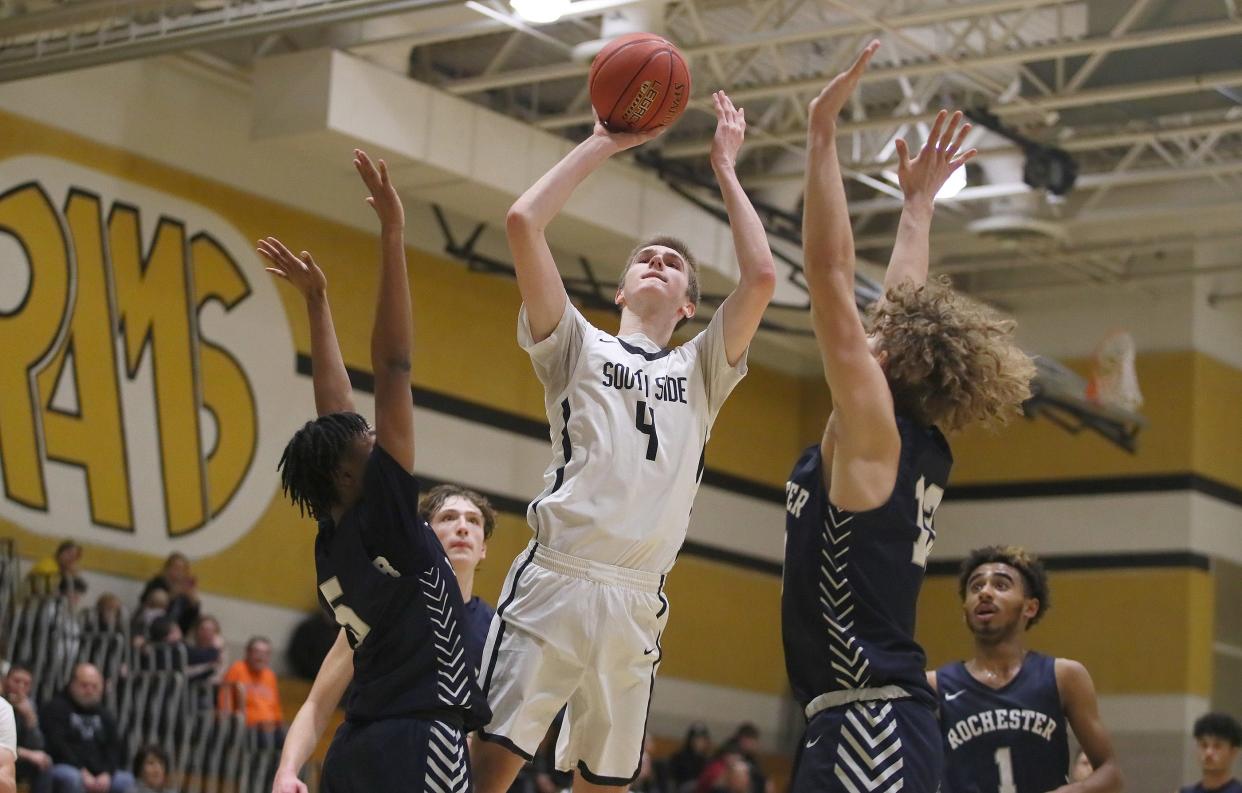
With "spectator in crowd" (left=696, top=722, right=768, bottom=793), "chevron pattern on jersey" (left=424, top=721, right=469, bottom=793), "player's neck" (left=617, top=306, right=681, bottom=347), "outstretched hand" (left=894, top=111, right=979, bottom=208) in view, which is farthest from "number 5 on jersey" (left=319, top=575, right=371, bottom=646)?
"spectator in crowd" (left=696, top=722, right=768, bottom=793)

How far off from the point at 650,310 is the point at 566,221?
11.5m

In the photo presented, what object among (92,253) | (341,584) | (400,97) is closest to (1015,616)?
(341,584)

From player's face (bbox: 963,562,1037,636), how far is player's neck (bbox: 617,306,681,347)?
6.09 ft

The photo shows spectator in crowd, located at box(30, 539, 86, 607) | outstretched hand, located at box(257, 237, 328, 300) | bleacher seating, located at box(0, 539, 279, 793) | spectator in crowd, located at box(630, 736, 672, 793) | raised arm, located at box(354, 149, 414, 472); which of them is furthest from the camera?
spectator in crowd, located at box(630, 736, 672, 793)

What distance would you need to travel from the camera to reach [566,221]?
17109 millimetres

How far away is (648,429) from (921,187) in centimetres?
115

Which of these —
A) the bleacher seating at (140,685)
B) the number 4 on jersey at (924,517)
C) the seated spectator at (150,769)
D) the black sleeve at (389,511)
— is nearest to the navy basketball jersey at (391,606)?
the black sleeve at (389,511)

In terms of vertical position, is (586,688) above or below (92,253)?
below

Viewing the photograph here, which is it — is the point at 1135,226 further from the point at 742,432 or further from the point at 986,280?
the point at 742,432

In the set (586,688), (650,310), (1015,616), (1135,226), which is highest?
(1135,226)

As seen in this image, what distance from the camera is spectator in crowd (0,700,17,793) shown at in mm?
6953

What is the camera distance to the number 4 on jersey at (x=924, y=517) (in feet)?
14.0

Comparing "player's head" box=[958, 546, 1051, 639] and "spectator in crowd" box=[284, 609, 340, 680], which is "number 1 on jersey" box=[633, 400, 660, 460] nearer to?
"player's head" box=[958, 546, 1051, 639]

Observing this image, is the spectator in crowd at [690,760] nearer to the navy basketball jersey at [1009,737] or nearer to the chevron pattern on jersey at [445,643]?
the navy basketball jersey at [1009,737]
